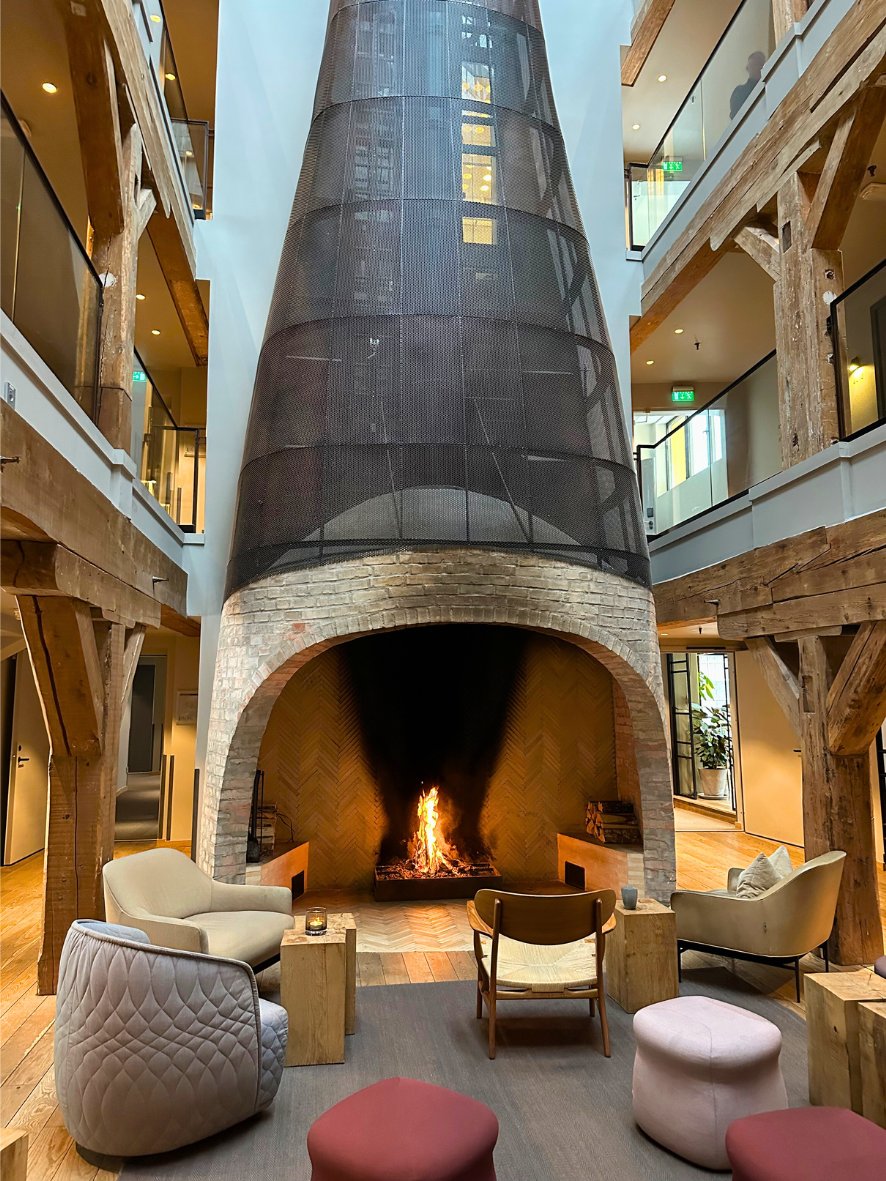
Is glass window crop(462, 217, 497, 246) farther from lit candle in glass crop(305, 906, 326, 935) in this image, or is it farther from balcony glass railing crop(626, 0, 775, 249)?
lit candle in glass crop(305, 906, 326, 935)

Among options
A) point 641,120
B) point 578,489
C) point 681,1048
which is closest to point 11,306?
point 578,489

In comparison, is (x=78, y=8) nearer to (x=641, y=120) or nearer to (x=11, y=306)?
(x=11, y=306)

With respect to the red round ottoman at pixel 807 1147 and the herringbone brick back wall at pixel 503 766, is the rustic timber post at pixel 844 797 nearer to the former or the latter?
the herringbone brick back wall at pixel 503 766

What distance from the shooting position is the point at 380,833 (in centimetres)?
803

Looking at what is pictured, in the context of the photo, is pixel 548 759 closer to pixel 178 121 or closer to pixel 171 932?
pixel 171 932

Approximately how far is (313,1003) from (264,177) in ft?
25.3

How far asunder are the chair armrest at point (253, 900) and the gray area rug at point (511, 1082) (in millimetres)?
754

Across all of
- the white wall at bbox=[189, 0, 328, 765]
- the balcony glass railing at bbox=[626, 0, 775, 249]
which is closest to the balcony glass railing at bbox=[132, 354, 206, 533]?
the white wall at bbox=[189, 0, 328, 765]

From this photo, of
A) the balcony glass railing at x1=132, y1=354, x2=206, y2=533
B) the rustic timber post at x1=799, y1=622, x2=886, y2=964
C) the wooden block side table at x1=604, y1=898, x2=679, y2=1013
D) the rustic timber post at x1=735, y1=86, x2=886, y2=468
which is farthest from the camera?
the balcony glass railing at x1=132, y1=354, x2=206, y2=533

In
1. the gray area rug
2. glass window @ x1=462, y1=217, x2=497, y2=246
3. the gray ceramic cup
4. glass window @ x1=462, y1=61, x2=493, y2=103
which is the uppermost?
glass window @ x1=462, y1=61, x2=493, y2=103

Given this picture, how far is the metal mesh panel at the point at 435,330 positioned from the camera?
20.0 ft

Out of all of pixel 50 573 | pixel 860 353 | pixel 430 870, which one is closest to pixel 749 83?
pixel 860 353

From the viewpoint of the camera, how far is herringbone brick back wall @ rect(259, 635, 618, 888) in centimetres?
796

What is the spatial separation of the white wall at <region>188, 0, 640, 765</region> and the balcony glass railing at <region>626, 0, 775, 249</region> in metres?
0.58
